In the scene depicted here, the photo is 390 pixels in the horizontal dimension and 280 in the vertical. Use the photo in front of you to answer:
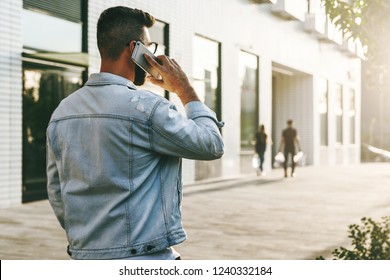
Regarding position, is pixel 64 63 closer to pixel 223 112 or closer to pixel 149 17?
pixel 223 112

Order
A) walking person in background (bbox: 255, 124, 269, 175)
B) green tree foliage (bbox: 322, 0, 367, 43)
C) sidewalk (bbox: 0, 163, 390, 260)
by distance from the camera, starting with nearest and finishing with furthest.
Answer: green tree foliage (bbox: 322, 0, 367, 43) → sidewalk (bbox: 0, 163, 390, 260) → walking person in background (bbox: 255, 124, 269, 175)

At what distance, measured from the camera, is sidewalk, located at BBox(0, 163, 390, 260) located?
555cm

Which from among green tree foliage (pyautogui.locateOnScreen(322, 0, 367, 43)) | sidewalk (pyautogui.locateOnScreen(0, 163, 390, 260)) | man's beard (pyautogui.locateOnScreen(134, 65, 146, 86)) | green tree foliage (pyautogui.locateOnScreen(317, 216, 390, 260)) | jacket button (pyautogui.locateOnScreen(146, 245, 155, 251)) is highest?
green tree foliage (pyautogui.locateOnScreen(322, 0, 367, 43))

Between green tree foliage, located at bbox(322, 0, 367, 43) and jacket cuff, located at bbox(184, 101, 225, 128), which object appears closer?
jacket cuff, located at bbox(184, 101, 225, 128)

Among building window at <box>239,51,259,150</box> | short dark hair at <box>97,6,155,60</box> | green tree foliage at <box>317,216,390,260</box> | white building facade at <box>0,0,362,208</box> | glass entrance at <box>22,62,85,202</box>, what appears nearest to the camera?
short dark hair at <box>97,6,155,60</box>

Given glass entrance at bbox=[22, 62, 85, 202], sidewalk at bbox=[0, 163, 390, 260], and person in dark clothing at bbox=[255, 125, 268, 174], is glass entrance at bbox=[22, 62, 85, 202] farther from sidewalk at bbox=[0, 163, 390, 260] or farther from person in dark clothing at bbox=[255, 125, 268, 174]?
person in dark clothing at bbox=[255, 125, 268, 174]

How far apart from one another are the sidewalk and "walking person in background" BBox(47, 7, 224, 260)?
359 cm

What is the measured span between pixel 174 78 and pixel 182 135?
206 mm

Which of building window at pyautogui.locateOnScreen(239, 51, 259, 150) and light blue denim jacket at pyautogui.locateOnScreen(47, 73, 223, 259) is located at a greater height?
building window at pyautogui.locateOnScreen(239, 51, 259, 150)

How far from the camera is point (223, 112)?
504 inches

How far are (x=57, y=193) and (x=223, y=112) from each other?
36.3 feet

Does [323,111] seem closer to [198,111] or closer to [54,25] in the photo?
[54,25]

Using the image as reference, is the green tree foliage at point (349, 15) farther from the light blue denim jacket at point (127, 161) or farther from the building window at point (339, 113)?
the building window at point (339, 113)

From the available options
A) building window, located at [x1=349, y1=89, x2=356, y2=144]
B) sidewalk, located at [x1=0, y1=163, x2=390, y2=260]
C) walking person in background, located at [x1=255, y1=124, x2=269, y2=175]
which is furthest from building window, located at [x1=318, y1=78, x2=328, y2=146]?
sidewalk, located at [x1=0, y1=163, x2=390, y2=260]
